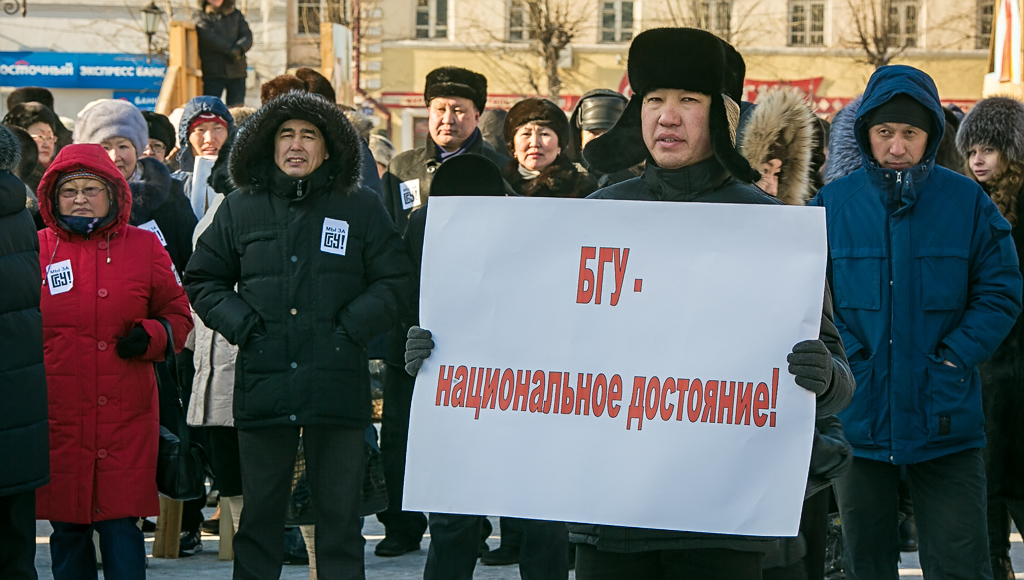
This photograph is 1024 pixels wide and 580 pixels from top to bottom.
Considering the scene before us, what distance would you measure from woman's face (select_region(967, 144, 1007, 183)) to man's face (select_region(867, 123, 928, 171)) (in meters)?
1.30

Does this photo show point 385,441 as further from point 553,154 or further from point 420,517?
point 553,154

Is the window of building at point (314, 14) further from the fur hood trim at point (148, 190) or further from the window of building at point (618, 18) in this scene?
the fur hood trim at point (148, 190)

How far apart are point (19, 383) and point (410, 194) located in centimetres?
264

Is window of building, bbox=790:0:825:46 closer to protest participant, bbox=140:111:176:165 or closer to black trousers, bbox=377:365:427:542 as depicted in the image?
protest participant, bbox=140:111:176:165

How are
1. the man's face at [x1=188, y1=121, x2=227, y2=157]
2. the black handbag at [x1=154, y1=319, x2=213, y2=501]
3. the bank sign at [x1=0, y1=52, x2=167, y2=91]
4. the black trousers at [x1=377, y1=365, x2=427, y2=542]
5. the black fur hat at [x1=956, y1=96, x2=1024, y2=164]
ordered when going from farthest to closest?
the bank sign at [x1=0, y1=52, x2=167, y2=91] < the man's face at [x1=188, y1=121, x2=227, y2=157] < the black trousers at [x1=377, y1=365, x2=427, y2=542] < the black fur hat at [x1=956, y1=96, x2=1024, y2=164] < the black handbag at [x1=154, y1=319, x2=213, y2=501]

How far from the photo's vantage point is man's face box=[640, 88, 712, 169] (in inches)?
129

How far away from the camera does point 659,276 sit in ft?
10.4

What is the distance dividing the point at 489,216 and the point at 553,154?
4047 millimetres

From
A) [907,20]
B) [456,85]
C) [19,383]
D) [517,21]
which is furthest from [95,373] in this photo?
[907,20]

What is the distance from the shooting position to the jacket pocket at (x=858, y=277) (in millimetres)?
4555

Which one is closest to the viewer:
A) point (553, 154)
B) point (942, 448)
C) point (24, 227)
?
point (942, 448)

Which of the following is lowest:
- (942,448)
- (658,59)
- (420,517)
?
Answer: (420,517)

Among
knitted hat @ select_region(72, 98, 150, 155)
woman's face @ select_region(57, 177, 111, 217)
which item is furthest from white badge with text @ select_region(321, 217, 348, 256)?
knitted hat @ select_region(72, 98, 150, 155)

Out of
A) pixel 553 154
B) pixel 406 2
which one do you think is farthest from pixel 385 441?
pixel 406 2
